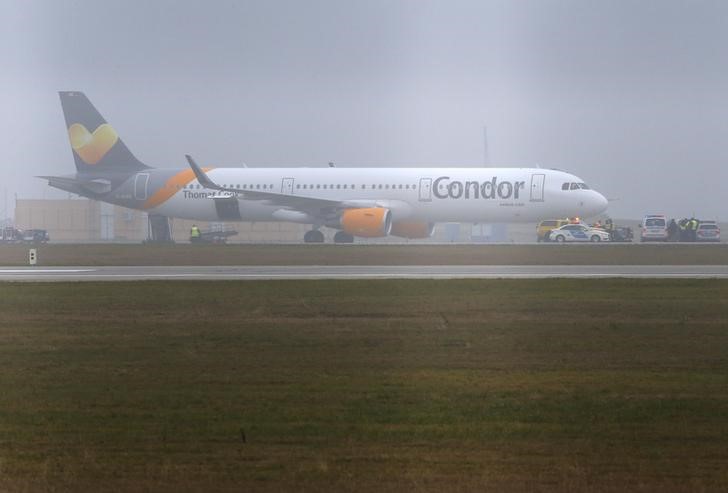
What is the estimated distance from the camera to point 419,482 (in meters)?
10.4

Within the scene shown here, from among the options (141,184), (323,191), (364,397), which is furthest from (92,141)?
(364,397)

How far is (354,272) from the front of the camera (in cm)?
3838

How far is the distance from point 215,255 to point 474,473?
41286mm

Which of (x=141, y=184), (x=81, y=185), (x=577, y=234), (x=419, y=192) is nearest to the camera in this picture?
(x=419, y=192)

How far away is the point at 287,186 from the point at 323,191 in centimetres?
209

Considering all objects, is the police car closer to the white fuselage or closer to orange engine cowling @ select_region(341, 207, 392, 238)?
the white fuselage

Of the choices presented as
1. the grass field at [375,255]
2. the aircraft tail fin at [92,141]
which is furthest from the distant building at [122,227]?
the grass field at [375,255]

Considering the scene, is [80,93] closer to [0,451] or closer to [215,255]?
[215,255]

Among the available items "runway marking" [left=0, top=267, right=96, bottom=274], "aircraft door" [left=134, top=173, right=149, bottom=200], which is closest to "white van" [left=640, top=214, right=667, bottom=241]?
"aircraft door" [left=134, top=173, right=149, bottom=200]

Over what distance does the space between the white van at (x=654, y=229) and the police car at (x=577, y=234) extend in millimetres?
2982

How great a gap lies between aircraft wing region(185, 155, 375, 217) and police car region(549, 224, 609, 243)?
14.3 meters

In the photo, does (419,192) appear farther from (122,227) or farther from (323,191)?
(122,227)

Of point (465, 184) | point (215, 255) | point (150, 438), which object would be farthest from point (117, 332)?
point (465, 184)

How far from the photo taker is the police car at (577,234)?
73.3 m
